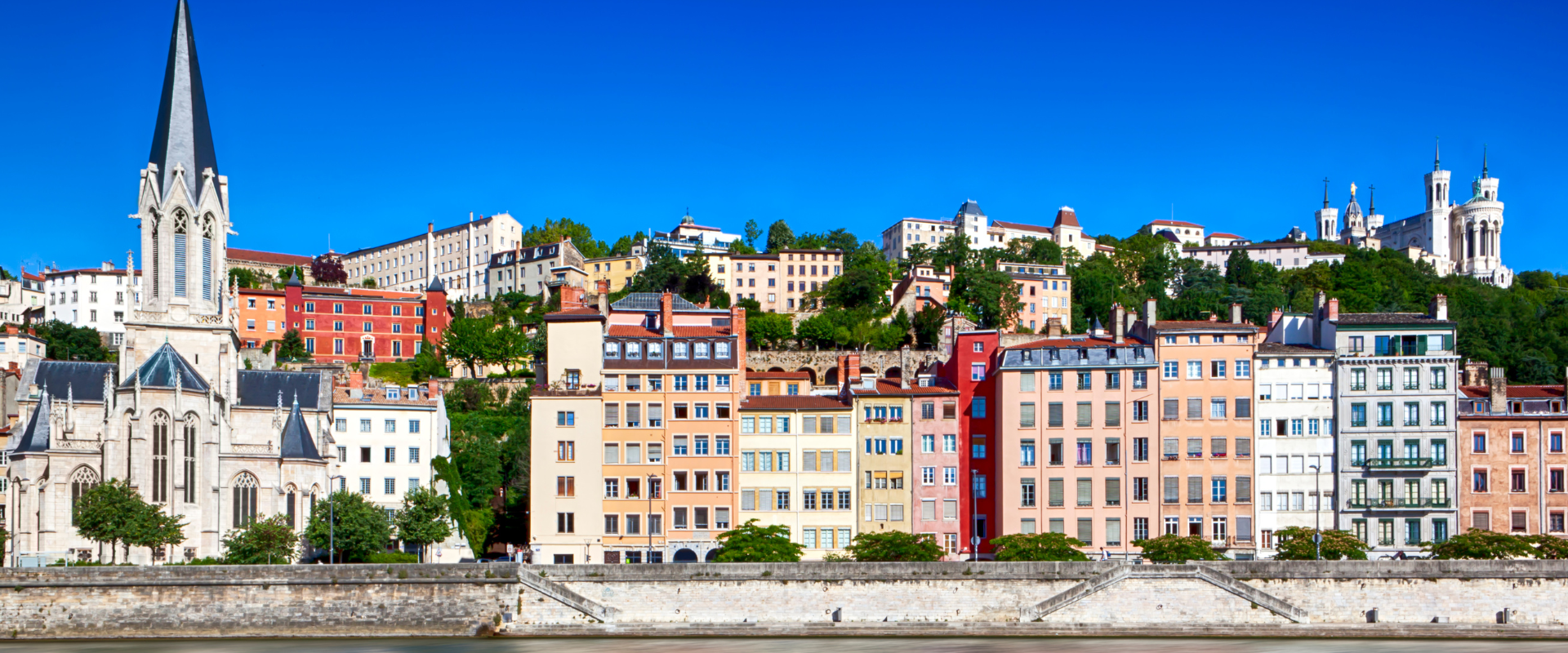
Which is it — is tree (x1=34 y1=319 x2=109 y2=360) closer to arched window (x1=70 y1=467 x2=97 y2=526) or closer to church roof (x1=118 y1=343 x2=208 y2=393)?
church roof (x1=118 y1=343 x2=208 y2=393)

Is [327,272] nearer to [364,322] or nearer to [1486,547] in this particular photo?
[364,322]

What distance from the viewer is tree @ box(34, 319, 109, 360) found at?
364 ft

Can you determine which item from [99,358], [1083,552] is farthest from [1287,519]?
[99,358]

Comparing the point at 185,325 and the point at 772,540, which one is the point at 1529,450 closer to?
the point at 772,540

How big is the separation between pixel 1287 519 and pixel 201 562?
43.0 m

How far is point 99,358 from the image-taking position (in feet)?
359

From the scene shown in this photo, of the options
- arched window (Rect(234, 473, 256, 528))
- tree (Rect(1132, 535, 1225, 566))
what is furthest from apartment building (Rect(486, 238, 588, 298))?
tree (Rect(1132, 535, 1225, 566))

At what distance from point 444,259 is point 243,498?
307 ft

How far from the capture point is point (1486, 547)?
53.5m

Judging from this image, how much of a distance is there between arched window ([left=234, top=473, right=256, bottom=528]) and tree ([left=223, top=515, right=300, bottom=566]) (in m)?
5.48

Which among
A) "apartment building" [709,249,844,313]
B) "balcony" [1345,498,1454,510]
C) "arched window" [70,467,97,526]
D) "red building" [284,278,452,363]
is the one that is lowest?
"balcony" [1345,498,1454,510]

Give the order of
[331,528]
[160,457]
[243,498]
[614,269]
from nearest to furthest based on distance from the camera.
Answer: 1. [331,528]
2. [160,457]
3. [243,498]
4. [614,269]

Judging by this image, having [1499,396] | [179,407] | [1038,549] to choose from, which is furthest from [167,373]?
[1499,396]

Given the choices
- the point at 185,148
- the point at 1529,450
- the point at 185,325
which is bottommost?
the point at 1529,450
